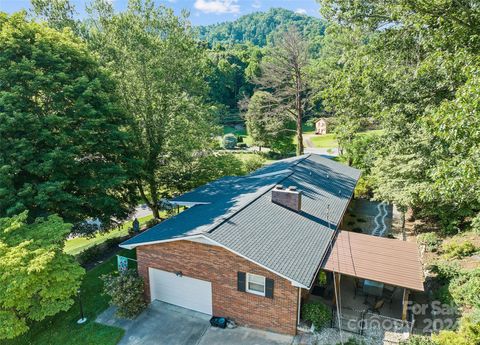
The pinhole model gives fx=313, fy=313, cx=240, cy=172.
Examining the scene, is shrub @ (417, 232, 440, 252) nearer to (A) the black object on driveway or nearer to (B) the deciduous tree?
(A) the black object on driveway

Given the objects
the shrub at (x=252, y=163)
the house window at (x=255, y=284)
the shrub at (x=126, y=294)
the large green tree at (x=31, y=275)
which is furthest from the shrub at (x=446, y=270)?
the shrub at (x=252, y=163)

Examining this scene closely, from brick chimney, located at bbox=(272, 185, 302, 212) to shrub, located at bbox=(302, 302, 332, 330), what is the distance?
16.9 feet

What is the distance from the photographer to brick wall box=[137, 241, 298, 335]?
11.8m

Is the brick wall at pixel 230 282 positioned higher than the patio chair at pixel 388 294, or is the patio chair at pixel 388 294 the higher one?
the brick wall at pixel 230 282

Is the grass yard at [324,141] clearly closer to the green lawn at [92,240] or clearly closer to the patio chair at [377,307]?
the green lawn at [92,240]

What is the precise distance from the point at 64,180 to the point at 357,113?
644 inches

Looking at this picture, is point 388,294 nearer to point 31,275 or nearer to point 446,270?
point 446,270

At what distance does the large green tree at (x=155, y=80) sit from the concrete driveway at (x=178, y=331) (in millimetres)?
10924

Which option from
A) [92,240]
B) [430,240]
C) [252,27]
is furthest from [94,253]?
[252,27]

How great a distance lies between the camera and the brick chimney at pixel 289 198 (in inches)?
Result: 628

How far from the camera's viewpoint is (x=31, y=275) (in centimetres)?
1041

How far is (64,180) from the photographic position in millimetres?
16734

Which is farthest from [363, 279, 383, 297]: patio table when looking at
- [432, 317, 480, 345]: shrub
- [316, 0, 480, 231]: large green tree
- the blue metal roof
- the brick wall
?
the brick wall

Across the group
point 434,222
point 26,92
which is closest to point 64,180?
point 26,92
